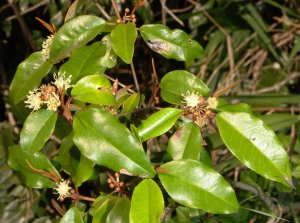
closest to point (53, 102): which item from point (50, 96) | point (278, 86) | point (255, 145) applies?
point (50, 96)

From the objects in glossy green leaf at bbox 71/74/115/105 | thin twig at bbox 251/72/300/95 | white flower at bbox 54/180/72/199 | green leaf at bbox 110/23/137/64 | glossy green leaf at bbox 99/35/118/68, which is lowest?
thin twig at bbox 251/72/300/95

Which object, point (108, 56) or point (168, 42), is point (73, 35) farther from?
point (168, 42)

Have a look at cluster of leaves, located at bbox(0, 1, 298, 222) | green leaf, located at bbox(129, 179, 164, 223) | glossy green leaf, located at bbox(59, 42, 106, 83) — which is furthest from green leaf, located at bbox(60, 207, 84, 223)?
glossy green leaf, located at bbox(59, 42, 106, 83)

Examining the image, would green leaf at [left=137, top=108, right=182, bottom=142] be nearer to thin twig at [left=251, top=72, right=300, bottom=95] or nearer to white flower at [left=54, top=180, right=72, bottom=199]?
white flower at [left=54, top=180, right=72, bottom=199]

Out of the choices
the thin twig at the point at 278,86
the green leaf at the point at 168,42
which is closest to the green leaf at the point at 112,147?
the green leaf at the point at 168,42

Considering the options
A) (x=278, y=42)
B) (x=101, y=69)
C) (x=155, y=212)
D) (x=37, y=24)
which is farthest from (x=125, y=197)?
(x=278, y=42)

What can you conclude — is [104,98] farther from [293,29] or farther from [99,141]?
[293,29]
